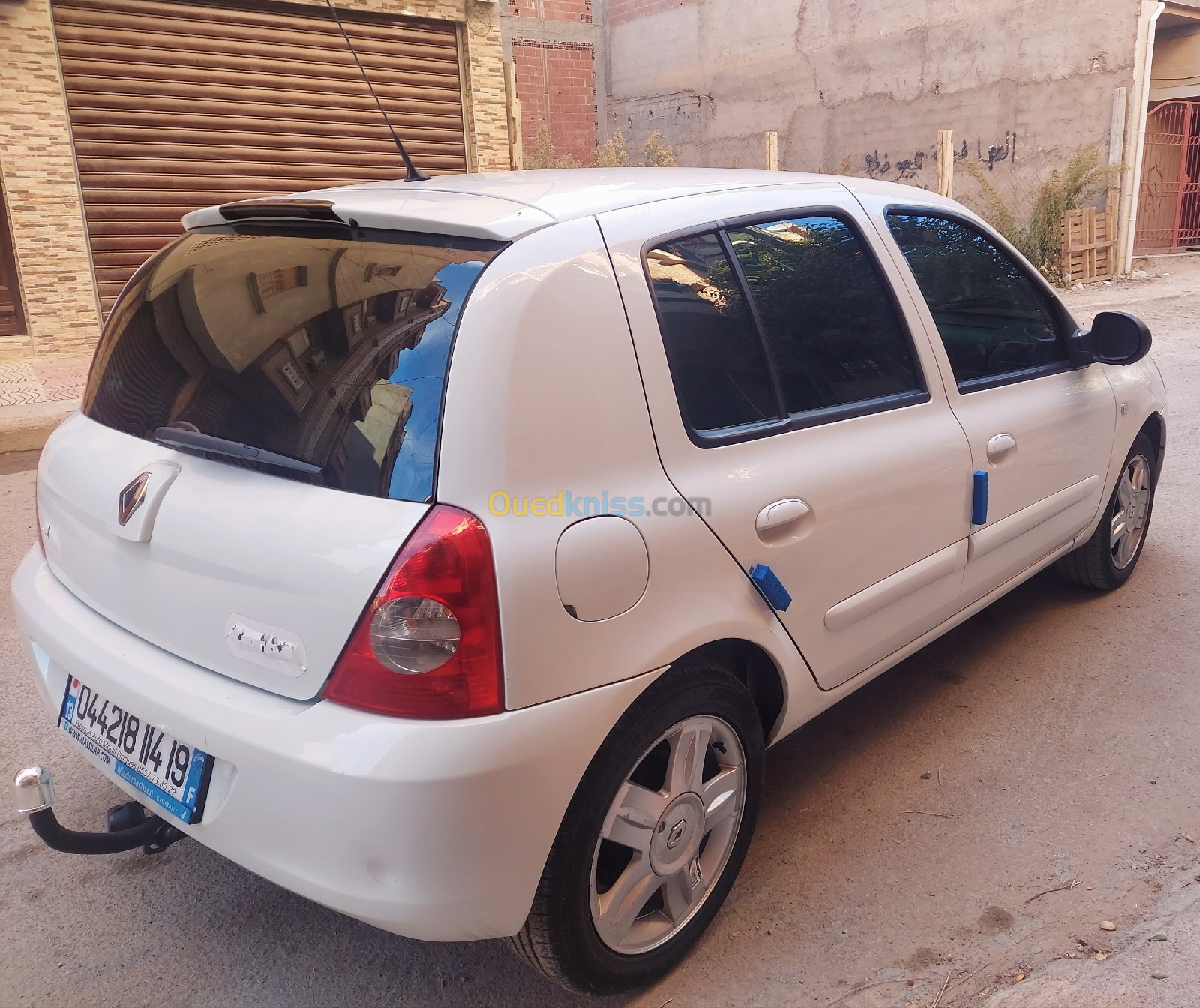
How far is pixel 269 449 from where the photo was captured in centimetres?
189

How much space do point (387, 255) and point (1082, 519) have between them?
9.33 feet

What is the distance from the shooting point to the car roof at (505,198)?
1981 mm

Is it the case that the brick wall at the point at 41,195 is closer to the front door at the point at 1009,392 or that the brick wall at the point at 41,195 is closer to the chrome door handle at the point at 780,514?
the front door at the point at 1009,392

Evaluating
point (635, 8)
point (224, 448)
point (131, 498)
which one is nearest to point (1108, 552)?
point (224, 448)

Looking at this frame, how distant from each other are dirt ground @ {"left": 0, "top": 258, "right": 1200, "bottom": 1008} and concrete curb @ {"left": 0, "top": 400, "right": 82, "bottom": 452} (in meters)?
4.35

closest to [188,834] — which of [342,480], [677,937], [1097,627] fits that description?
[342,480]

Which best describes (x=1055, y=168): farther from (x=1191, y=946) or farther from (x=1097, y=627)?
(x=1191, y=946)

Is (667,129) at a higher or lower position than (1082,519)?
higher

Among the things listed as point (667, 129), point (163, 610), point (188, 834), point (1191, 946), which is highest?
point (667, 129)

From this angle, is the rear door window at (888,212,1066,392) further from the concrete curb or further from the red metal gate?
the red metal gate

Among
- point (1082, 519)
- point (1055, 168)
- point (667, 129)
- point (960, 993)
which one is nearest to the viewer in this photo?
point (960, 993)

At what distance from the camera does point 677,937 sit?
2189mm

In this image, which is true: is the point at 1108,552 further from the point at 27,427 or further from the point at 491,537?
the point at 27,427

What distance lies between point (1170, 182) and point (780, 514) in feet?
62.7
